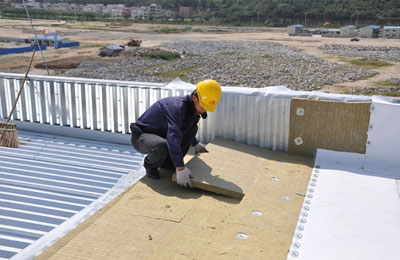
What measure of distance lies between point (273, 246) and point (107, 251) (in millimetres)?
1306

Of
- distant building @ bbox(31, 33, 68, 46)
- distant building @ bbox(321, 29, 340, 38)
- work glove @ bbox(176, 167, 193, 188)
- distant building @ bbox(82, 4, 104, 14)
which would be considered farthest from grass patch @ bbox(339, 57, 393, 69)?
distant building @ bbox(82, 4, 104, 14)

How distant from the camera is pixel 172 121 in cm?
441

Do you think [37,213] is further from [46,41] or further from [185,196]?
[46,41]

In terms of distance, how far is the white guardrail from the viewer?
5227mm

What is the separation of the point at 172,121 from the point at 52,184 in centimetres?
159

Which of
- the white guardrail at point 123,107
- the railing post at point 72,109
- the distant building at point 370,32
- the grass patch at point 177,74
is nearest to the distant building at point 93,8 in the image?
the distant building at point 370,32

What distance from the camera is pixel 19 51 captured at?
4009 cm

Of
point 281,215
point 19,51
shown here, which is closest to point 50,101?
point 281,215

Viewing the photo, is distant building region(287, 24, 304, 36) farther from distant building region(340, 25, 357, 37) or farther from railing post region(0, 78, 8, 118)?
railing post region(0, 78, 8, 118)

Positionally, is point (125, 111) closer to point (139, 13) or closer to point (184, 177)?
point (184, 177)

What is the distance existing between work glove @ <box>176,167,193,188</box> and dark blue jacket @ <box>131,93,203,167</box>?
80mm

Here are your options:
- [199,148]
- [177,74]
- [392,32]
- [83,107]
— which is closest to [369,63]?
[177,74]

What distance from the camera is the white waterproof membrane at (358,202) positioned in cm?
314

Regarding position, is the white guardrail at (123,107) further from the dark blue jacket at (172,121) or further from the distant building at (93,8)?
the distant building at (93,8)
